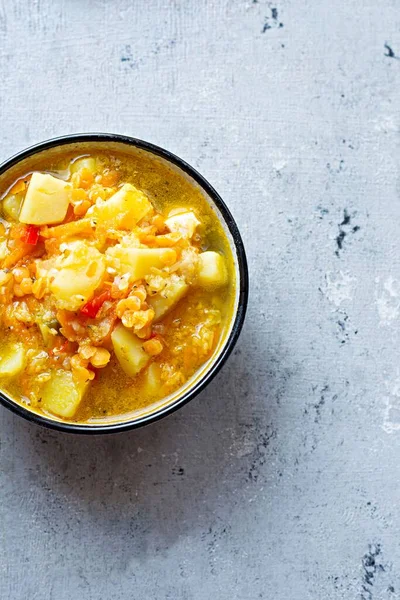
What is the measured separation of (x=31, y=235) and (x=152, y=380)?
0.59m

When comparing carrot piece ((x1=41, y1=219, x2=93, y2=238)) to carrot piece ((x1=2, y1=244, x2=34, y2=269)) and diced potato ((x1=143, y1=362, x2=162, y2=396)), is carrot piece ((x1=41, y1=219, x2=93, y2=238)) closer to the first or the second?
carrot piece ((x1=2, y1=244, x2=34, y2=269))

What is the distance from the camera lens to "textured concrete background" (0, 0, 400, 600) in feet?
9.36

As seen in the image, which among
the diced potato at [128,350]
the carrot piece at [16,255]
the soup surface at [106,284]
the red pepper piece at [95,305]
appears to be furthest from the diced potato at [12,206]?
the diced potato at [128,350]

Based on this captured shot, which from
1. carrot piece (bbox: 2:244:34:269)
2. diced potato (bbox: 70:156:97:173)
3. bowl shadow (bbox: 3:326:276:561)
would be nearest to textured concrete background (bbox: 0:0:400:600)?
bowl shadow (bbox: 3:326:276:561)

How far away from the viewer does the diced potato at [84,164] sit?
260cm

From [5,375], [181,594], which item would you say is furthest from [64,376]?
[181,594]

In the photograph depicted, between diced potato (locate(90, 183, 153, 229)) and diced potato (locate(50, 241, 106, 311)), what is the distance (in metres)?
0.13

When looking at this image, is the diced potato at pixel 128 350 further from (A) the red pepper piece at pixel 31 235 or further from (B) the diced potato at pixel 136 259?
(A) the red pepper piece at pixel 31 235

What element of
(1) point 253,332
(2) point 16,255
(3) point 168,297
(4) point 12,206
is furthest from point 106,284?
(1) point 253,332

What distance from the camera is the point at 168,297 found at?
8.16 feet

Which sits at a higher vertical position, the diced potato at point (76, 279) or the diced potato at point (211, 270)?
the diced potato at point (211, 270)

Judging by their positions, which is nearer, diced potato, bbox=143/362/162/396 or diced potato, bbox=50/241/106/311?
diced potato, bbox=50/241/106/311

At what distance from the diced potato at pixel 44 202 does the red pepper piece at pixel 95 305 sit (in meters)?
0.28

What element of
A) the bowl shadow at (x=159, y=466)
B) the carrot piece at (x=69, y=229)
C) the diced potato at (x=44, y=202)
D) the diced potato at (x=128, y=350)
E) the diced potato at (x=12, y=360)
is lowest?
the bowl shadow at (x=159, y=466)
